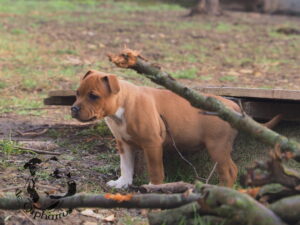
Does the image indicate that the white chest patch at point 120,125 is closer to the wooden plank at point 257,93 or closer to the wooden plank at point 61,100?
the wooden plank at point 257,93

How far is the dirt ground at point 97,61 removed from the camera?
5435mm

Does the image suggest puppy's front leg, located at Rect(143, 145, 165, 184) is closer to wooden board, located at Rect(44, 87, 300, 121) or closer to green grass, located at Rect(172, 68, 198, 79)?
wooden board, located at Rect(44, 87, 300, 121)

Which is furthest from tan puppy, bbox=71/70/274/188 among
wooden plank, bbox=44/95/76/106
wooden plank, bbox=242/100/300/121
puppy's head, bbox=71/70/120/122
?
wooden plank, bbox=44/95/76/106

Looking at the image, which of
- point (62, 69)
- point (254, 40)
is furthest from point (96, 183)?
point (254, 40)

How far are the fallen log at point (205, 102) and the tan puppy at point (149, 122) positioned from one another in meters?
1.19

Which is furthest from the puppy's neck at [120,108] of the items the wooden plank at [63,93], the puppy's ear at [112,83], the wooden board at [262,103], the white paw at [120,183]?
the wooden plank at [63,93]

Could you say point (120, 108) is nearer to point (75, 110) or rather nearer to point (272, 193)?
point (75, 110)

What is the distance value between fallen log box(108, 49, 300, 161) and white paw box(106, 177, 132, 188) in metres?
1.71

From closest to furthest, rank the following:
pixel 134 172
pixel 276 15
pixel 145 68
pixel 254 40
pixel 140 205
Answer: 1. pixel 140 205
2. pixel 145 68
3. pixel 134 172
4. pixel 254 40
5. pixel 276 15

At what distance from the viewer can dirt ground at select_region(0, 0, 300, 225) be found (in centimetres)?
543

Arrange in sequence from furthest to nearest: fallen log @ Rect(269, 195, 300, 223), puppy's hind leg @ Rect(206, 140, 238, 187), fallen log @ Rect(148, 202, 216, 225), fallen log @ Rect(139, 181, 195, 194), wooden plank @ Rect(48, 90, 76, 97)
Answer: wooden plank @ Rect(48, 90, 76, 97) < puppy's hind leg @ Rect(206, 140, 238, 187) < fallen log @ Rect(139, 181, 195, 194) < fallen log @ Rect(148, 202, 216, 225) < fallen log @ Rect(269, 195, 300, 223)

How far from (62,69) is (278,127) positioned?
5295 millimetres

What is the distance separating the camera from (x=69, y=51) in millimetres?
11742

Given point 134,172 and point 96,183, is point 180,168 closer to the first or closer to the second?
point 134,172
